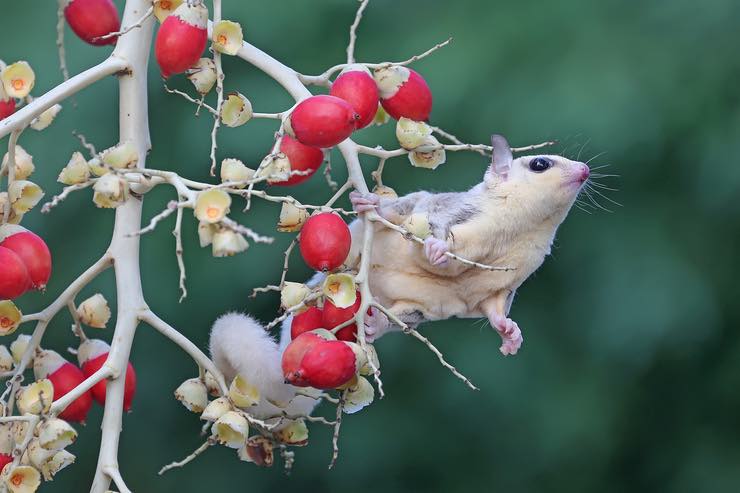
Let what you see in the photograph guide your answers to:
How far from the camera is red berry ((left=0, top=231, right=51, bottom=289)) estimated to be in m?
1.39

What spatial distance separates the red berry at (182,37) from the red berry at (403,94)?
0.68ft

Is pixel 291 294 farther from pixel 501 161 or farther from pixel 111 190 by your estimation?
pixel 501 161

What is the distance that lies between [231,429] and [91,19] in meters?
0.53

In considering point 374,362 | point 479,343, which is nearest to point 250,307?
point 479,343

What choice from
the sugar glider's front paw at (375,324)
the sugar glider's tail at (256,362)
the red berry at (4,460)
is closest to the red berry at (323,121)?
the sugar glider's front paw at (375,324)

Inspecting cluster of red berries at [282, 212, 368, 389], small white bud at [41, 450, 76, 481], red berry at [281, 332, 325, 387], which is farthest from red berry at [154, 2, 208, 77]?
small white bud at [41, 450, 76, 481]

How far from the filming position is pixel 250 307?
283 cm

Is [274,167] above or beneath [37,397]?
above

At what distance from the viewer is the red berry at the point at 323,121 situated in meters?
1.30

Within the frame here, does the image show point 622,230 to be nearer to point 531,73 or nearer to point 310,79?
point 531,73

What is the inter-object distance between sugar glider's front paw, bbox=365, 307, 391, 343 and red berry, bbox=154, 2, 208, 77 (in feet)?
1.16

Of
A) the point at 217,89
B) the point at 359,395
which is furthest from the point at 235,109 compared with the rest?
the point at 359,395

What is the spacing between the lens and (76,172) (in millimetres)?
1289

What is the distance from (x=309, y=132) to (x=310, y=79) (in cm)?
21
